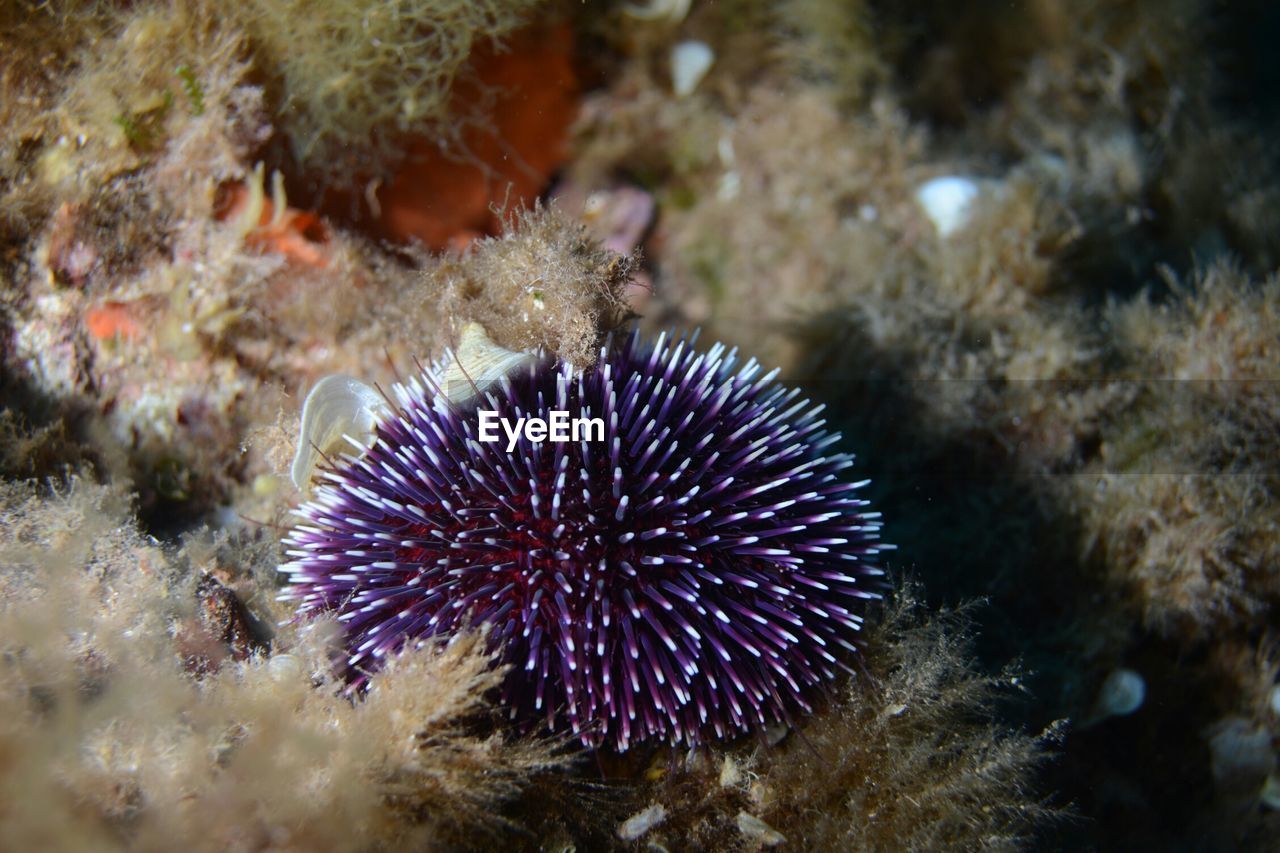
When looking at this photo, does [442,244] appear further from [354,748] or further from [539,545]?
[354,748]

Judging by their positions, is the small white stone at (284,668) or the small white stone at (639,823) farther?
the small white stone at (639,823)

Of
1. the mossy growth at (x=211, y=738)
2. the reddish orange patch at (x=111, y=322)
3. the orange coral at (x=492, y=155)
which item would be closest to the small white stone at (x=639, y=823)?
the mossy growth at (x=211, y=738)

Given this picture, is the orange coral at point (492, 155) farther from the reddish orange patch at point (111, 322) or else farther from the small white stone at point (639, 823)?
the small white stone at point (639, 823)

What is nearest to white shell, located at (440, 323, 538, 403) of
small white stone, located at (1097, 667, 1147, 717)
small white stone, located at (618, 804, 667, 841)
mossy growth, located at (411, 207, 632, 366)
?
mossy growth, located at (411, 207, 632, 366)

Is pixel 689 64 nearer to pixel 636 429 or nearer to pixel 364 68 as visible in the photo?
pixel 364 68

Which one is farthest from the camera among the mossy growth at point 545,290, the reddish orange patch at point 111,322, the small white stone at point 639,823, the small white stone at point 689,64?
the small white stone at point 689,64

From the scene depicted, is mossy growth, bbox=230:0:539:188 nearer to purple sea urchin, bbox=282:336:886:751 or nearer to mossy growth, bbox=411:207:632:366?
mossy growth, bbox=411:207:632:366

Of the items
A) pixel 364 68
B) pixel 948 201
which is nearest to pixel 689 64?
pixel 948 201
